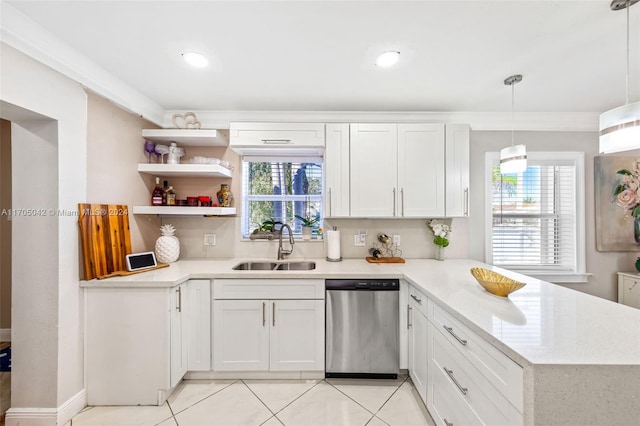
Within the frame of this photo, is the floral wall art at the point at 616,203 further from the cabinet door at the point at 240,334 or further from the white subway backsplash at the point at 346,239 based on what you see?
the cabinet door at the point at 240,334

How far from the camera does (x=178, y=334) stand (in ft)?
6.41

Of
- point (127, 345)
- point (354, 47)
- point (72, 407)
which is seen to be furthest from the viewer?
point (127, 345)

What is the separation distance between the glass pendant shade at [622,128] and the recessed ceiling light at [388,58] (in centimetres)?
112

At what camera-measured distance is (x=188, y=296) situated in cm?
206

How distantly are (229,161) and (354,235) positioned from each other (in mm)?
1566

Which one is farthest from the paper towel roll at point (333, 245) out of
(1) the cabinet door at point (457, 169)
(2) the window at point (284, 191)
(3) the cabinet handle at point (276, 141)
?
(1) the cabinet door at point (457, 169)

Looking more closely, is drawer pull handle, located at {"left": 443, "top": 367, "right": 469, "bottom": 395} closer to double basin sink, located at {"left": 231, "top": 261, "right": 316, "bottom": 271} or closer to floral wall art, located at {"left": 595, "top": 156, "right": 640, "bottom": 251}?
double basin sink, located at {"left": 231, "top": 261, "right": 316, "bottom": 271}

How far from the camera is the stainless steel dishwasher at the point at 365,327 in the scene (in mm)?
2080

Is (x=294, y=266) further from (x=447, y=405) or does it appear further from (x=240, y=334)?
(x=447, y=405)

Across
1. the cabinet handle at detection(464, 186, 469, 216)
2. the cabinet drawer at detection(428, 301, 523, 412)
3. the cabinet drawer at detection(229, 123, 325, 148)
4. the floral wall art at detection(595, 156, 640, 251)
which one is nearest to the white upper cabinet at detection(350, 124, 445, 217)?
the cabinet handle at detection(464, 186, 469, 216)

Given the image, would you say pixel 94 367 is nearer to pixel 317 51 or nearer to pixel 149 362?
pixel 149 362

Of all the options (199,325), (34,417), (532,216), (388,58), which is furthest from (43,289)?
(532,216)

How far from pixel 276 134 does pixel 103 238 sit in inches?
63.8

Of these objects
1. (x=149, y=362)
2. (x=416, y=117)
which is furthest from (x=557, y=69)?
(x=149, y=362)
